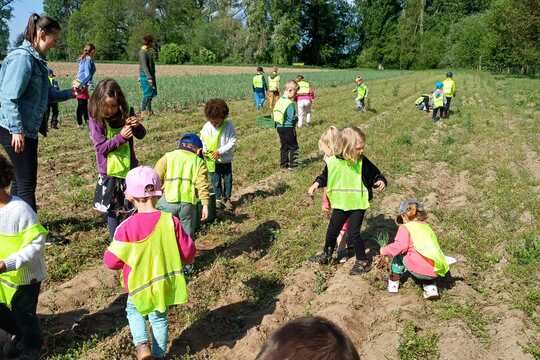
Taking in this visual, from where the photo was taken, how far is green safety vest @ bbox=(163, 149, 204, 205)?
16.3 feet

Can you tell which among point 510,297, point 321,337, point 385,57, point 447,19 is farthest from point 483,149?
point 447,19

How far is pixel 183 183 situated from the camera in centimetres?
497

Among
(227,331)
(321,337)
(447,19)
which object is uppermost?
(447,19)

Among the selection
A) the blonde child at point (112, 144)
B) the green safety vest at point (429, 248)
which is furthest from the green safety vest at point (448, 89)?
the blonde child at point (112, 144)

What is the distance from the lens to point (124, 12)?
277ft

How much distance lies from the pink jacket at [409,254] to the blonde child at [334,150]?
0.75 metres

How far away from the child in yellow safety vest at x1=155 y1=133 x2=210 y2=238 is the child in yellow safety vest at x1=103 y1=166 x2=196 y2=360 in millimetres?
1335

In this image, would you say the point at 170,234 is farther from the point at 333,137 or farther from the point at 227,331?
the point at 333,137

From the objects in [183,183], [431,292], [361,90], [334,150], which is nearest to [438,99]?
[361,90]

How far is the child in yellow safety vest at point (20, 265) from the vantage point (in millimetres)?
3326

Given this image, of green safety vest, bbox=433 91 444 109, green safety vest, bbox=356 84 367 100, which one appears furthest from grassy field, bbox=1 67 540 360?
green safety vest, bbox=356 84 367 100

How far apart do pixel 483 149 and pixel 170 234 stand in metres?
10.3

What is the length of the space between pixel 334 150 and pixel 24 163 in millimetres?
3264

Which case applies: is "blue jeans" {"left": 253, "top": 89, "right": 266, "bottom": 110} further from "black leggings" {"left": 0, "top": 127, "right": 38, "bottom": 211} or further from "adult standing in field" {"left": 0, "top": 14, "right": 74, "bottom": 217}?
"black leggings" {"left": 0, "top": 127, "right": 38, "bottom": 211}
